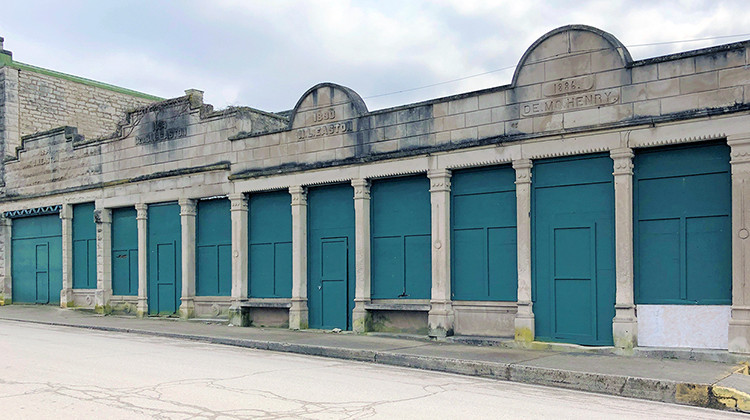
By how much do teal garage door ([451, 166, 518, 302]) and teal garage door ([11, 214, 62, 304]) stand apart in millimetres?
14719

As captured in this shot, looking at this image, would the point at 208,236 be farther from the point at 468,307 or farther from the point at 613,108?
the point at 613,108

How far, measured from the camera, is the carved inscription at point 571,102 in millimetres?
12508

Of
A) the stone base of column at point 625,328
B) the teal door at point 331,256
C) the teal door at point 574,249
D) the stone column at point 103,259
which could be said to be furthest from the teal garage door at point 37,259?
the stone base of column at point 625,328

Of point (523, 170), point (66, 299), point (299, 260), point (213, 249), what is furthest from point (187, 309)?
point (523, 170)

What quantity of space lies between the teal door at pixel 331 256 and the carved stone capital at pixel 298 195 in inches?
6.1

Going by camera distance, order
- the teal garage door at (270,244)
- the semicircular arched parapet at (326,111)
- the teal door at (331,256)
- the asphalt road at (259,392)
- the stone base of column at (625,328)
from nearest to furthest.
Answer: the asphalt road at (259,392) < the stone base of column at (625,328) < the semicircular arched parapet at (326,111) < the teal door at (331,256) < the teal garage door at (270,244)

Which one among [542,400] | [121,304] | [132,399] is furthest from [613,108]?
[121,304]

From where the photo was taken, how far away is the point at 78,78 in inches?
1116

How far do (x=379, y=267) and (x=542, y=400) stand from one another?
24.0 ft

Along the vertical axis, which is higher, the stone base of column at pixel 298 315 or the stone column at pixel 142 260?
the stone column at pixel 142 260

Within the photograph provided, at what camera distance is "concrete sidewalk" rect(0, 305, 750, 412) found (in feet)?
30.0

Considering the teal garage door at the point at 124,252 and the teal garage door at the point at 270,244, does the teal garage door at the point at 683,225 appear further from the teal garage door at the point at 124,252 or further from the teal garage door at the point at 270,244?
the teal garage door at the point at 124,252

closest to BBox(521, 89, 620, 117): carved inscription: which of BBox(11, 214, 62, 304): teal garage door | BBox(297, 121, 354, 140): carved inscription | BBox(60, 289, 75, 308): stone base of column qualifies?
BBox(297, 121, 354, 140): carved inscription

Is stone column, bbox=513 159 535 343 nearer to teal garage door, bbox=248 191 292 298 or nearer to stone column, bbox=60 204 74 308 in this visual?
teal garage door, bbox=248 191 292 298
